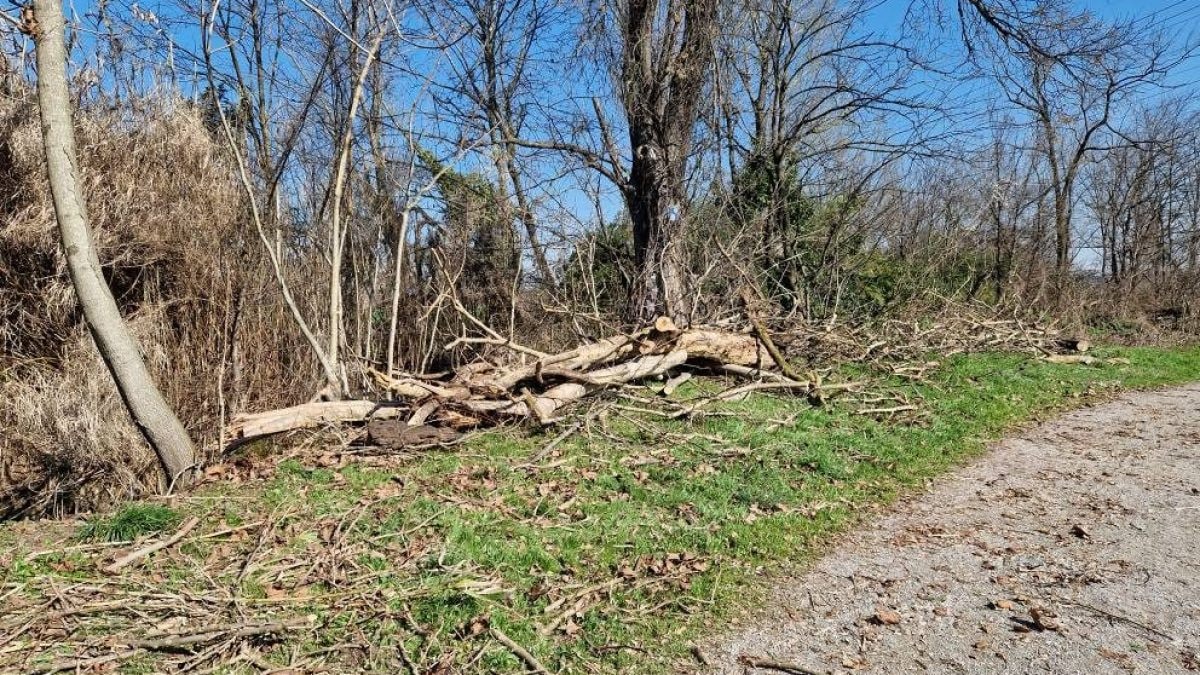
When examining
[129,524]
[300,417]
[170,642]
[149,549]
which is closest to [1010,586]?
[170,642]

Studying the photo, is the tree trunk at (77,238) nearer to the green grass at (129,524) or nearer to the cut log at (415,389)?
the green grass at (129,524)

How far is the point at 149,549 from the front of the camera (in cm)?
390

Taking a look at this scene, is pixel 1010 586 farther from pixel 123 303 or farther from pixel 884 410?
pixel 123 303

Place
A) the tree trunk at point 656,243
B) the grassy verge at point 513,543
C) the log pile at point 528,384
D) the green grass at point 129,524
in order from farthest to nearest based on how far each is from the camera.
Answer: the tree trunk at point 656,243
the log pile at point 528,384
the green grass at point 129,524
the grassy verge at point 513,543

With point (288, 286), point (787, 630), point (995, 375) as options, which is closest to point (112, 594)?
point (787, 630)

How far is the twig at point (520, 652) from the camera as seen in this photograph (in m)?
3.00

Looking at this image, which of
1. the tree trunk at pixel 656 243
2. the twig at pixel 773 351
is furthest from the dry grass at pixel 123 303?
the twig at pixel 773 351

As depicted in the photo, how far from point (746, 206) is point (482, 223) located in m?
5.00

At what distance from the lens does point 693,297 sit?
10.0 m

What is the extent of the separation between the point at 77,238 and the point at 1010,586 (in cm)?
622

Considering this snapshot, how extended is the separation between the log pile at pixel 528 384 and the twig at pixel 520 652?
10.1 ft

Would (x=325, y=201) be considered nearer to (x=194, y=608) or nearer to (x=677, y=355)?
(x=677, y=355)

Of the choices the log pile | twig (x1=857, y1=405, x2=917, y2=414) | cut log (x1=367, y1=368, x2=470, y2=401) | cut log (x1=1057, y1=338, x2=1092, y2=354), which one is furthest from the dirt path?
cut log (x1=1057, y1=338, x2=1092, y2=354)

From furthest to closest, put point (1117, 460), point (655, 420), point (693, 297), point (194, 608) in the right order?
point (693, 297) < point (655, 420) < point (1117, 460) < point (194, 608)
